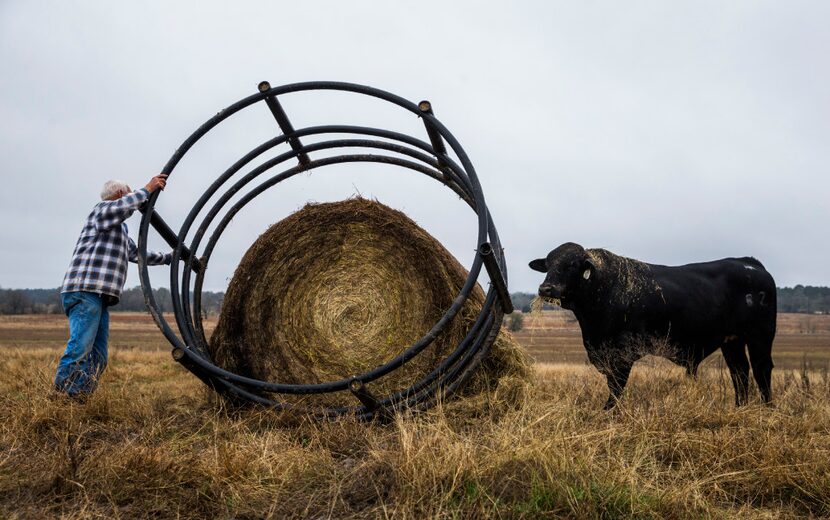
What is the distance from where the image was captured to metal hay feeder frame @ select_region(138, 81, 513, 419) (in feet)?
18.0

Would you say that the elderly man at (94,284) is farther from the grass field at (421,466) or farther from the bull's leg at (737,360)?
the bull's leg at (737,360)

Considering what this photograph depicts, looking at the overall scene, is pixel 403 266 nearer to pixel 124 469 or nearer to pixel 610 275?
pixel 610 275

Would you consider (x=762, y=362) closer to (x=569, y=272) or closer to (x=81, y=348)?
(x=569, y=272)

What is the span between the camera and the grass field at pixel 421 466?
342cm

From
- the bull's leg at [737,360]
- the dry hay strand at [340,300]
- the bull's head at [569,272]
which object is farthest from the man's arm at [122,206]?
the bull's leg at [737,360]

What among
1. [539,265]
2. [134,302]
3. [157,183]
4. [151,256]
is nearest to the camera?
[157,183]

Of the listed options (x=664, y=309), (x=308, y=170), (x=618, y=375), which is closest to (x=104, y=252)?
(x=308, y=170)

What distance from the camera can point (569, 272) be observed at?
23.3 ft

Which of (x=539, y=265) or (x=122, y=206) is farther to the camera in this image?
(x=539, y=265)

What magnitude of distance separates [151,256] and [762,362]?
6347 millimetres

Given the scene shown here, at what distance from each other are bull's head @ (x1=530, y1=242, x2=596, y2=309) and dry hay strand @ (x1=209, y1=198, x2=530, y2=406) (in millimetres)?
685

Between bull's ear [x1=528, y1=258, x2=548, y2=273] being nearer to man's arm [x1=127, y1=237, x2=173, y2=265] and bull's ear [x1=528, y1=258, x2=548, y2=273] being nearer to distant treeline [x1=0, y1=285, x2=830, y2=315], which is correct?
man's arm [x1=127, y1=237, x2=173, y2=265]

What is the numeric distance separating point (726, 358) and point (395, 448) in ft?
17.0

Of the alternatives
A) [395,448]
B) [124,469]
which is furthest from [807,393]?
[124,469]
